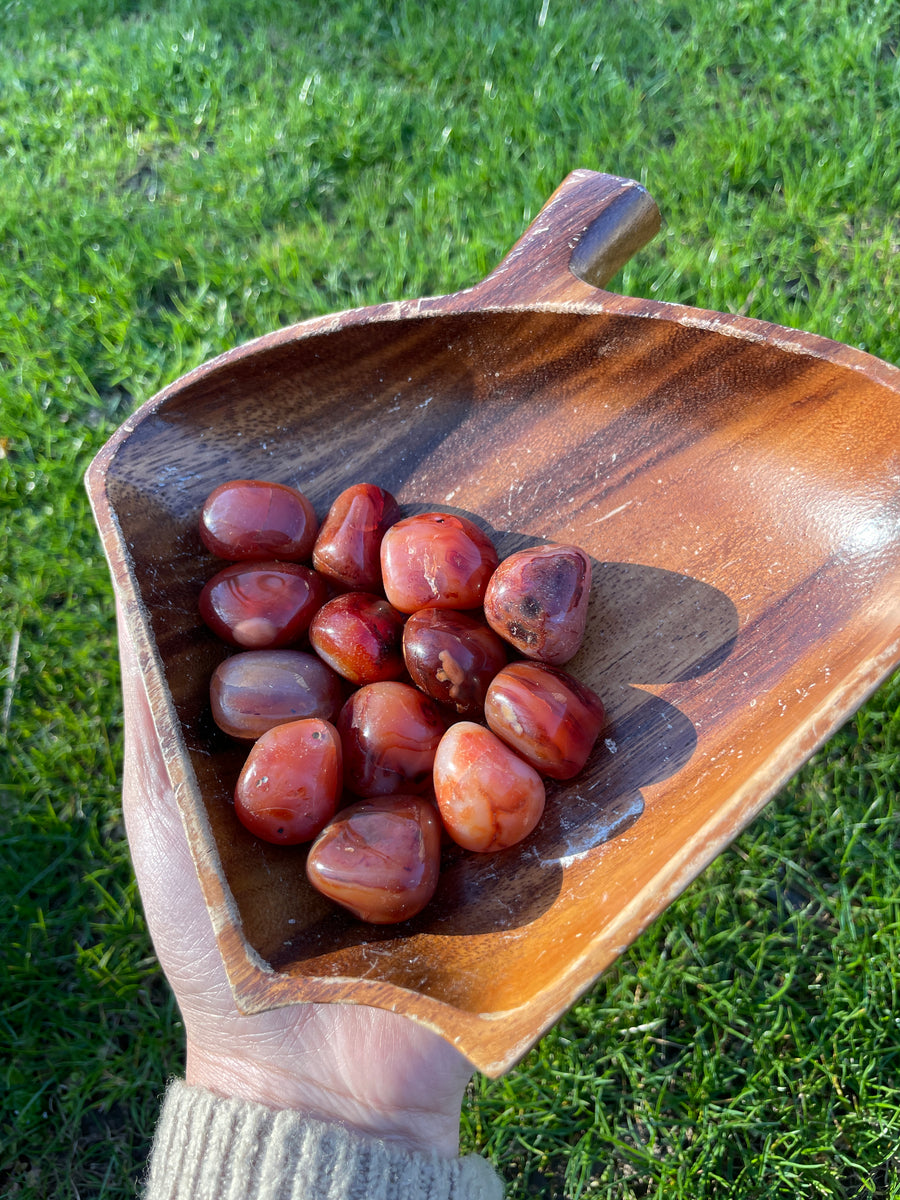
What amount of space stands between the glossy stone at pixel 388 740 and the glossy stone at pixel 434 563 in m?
0.11

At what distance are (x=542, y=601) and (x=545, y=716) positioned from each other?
13cm

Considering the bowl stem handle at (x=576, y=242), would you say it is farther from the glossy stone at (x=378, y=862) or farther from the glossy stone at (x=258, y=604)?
the glossy stone at (x=378, y=862)

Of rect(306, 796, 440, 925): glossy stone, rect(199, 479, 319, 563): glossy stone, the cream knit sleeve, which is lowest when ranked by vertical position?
the cream knit sleeve

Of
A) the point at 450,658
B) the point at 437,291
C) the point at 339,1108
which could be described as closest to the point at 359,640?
the point at 450,658

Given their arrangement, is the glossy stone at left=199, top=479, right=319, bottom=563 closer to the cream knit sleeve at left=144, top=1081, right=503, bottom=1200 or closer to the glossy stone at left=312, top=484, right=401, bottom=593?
the glossy stone at left=312, top=484, right=401, bottom=593

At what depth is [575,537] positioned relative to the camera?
1213 mm

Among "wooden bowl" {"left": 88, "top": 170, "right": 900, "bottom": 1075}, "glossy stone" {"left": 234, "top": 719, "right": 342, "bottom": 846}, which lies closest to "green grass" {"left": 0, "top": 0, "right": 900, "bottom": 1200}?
"wooden bowl" {"left": 88, "top": 170, "right": 900, "bottom": 1075}

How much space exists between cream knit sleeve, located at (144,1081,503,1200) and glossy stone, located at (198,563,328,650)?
0.53 metres

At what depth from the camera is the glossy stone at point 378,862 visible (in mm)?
952

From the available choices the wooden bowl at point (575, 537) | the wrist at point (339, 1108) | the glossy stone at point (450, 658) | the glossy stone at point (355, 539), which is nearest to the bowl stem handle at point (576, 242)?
the wooden bowl at point (575, 537)

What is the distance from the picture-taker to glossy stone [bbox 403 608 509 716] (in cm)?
106

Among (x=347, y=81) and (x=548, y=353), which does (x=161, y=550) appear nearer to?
(x=548, y=353)

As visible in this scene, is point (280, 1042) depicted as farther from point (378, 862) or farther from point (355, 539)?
point (355, 539)

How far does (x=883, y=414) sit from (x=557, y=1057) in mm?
993
